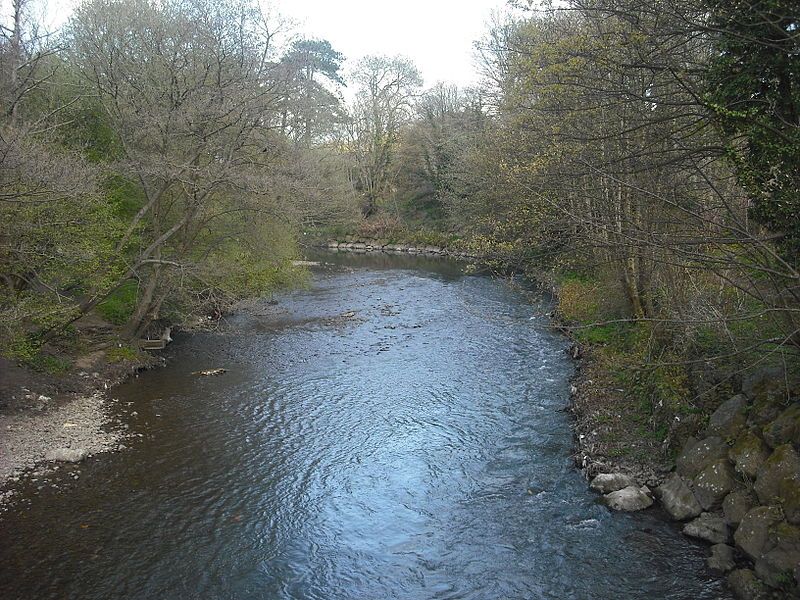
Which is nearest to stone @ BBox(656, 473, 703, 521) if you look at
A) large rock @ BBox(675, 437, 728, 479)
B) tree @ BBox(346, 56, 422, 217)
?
large rock @ BBox(675, 437, 728, 479)

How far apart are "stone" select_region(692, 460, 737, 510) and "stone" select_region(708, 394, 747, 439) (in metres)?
0.59

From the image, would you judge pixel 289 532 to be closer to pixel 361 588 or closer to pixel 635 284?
pixel 361 588

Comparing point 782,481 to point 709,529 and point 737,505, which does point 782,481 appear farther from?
point 709,529

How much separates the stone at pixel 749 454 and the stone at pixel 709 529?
0.71 meters

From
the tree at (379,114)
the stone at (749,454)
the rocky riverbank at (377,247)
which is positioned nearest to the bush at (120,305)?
the stone at (749,454)

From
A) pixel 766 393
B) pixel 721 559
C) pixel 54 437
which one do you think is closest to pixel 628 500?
pixel 721 559

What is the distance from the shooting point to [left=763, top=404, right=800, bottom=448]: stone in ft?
24.8

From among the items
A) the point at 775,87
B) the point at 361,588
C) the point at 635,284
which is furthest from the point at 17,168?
the point at 635,284

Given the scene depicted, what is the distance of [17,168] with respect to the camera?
31.7ft

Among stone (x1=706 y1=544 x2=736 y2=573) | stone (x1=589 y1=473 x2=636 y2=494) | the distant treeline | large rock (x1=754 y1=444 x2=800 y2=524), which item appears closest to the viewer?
large rock (x1=754 y1=444 x2=800 y2=524)

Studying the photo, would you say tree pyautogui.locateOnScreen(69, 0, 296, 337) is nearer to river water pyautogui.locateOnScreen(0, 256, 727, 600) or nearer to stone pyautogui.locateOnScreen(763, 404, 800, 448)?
river water pyautogui.locateOnScreen(0, 256, 727, 600)

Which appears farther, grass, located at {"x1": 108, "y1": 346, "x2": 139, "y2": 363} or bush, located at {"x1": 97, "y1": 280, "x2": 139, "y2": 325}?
bush, located at {"x1": 97, "y1": 280, "x2": 139, "y2": 325}

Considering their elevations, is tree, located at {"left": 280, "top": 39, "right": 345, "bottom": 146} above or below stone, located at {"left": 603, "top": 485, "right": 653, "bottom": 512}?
above

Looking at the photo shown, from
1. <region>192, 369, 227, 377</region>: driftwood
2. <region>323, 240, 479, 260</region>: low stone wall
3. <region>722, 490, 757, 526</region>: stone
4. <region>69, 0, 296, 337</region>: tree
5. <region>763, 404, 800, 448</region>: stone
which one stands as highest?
<region>69, 0, 296, 337</region>: tree
